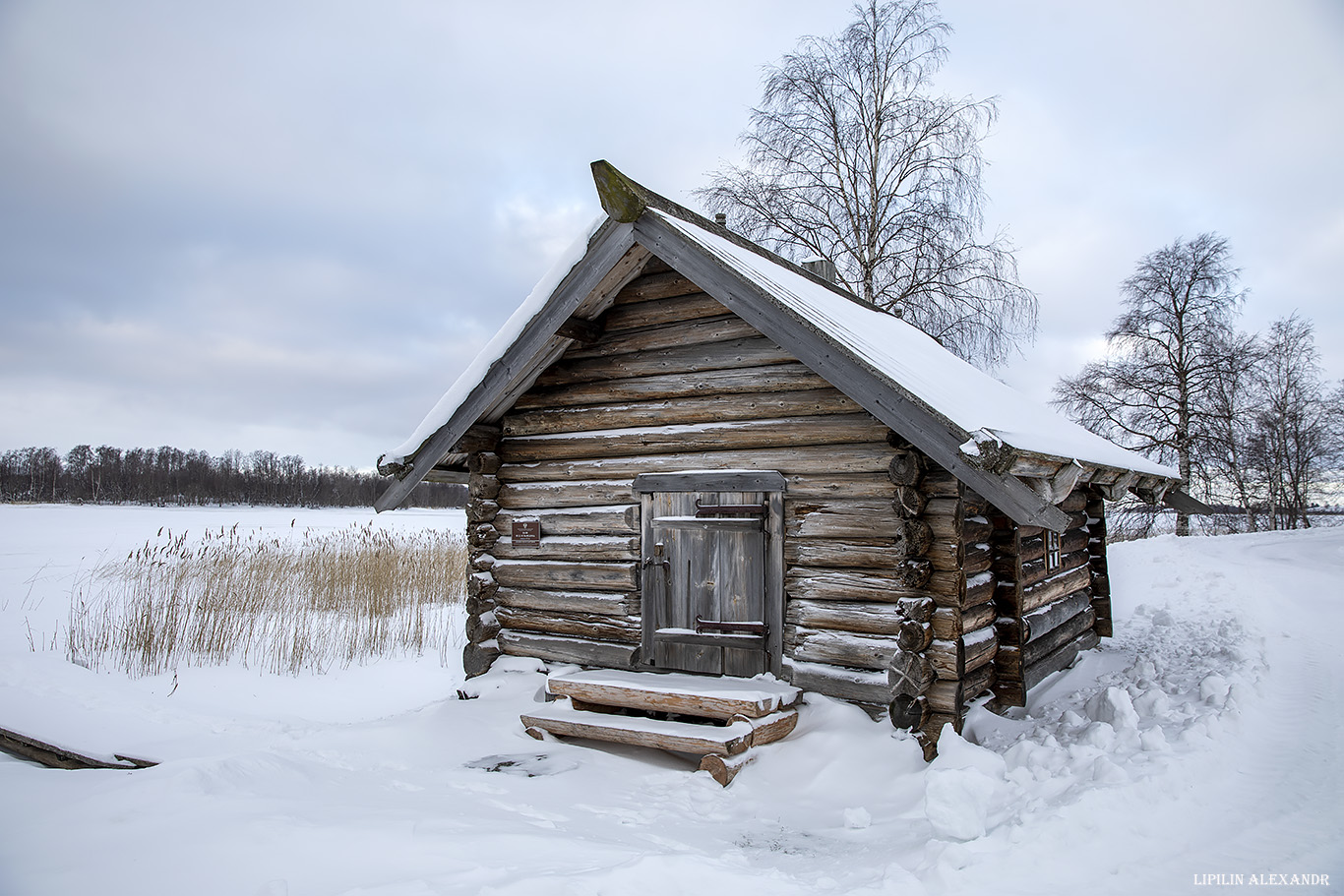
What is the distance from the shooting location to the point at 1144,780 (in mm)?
4086

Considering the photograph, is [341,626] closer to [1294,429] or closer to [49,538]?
[49,538]

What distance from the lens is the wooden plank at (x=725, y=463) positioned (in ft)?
18.8

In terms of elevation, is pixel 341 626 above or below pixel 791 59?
below

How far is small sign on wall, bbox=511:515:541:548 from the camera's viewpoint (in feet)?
24.1

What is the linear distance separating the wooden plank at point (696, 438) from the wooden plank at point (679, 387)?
29 cm

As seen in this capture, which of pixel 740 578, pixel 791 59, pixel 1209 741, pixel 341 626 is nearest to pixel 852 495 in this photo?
pixel 740 578

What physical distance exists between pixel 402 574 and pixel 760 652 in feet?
27.1

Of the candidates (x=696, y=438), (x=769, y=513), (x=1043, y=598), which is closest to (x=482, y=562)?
(x=696, y=438)

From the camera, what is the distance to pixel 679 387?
6574mm

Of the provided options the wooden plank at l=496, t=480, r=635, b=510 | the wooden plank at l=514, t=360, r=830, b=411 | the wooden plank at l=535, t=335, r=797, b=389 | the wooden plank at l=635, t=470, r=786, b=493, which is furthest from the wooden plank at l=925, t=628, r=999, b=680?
the wooden plank at l=496, t=480, r=635, b=510

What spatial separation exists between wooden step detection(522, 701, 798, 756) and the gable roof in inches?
90.3

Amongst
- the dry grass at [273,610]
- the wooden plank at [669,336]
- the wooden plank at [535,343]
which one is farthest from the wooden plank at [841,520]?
the dry grass at [273,610]

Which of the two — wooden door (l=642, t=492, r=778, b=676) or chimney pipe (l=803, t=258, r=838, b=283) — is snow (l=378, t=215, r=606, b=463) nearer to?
→ wooden door (l=642, t=492, r=778, b=676)

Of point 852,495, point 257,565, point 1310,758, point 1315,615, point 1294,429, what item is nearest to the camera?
point 1310,758
